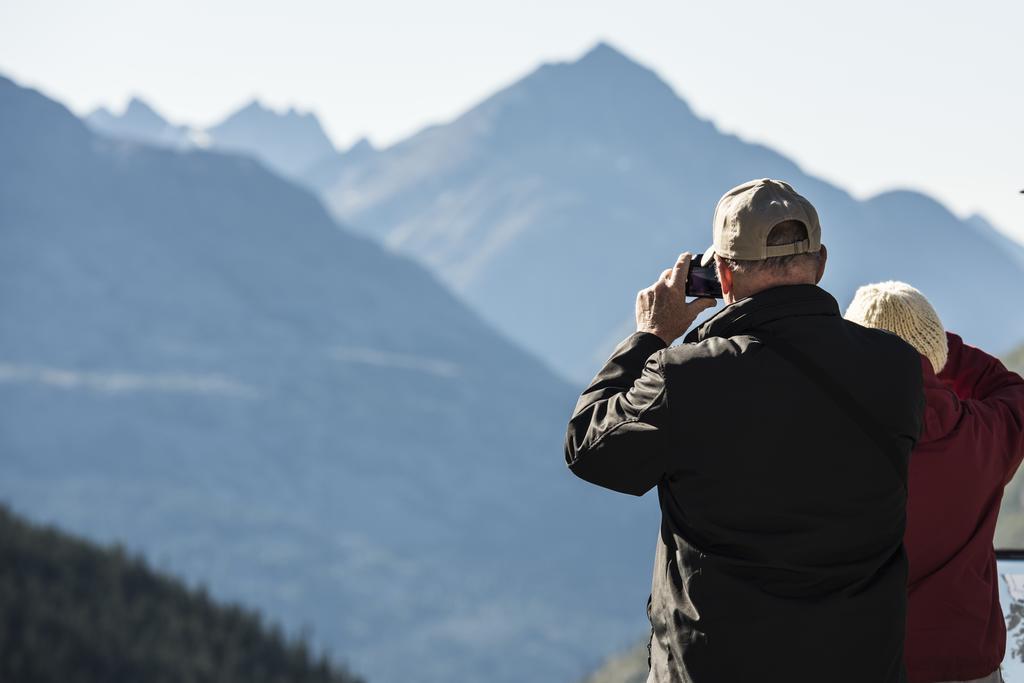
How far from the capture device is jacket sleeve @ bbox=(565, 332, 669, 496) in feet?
8.43

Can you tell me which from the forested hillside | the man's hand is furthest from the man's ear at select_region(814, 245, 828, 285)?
the forested hillside

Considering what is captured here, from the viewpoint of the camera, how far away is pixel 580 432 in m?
2.68

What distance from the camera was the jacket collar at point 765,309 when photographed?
2.68 m

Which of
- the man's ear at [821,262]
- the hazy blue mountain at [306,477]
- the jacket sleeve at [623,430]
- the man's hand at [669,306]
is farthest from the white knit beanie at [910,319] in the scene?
the hazy blue mountain at [306,477]

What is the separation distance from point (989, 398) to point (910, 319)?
29cm

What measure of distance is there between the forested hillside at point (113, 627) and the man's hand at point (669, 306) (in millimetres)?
14908

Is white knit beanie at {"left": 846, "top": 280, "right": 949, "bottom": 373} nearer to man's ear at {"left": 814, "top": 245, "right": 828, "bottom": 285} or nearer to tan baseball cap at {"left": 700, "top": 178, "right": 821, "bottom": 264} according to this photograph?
man's ear at {"left": 814, "top": 245, "right": 828, "bottom": 285}

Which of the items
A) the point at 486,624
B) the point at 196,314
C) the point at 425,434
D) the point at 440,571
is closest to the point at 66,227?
the point at 196,314

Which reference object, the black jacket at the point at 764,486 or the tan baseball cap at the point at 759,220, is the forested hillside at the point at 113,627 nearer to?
the black jacket at the point at 764,486

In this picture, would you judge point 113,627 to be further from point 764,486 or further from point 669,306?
point 764,486

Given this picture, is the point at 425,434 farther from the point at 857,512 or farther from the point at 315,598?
the point at 857,512

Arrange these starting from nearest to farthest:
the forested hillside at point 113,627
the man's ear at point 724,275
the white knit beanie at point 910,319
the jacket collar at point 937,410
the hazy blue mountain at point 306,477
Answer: the man's ear at point 724,275 → the jacket collar at point 937,410 → the white knit beanie at point 910,319 → the forested hillside at point 113,627 → the hazy blue mountain at point 306,477

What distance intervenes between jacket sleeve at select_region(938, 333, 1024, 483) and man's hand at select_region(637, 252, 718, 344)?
754 mm

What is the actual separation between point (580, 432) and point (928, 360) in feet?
3.28
